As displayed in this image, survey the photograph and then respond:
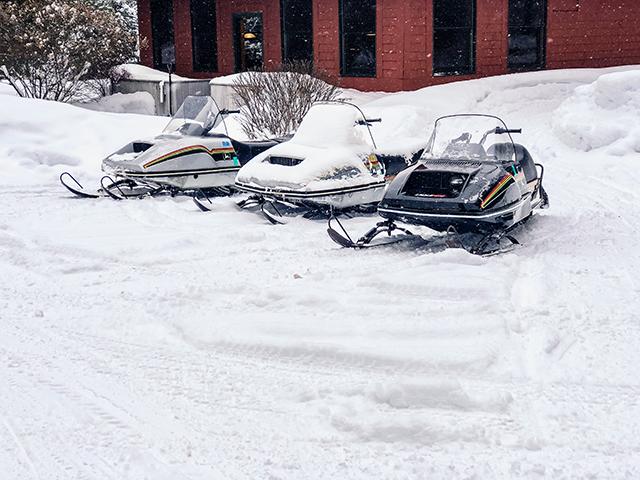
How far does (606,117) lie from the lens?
517 inches

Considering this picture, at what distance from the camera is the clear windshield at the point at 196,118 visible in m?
10.8

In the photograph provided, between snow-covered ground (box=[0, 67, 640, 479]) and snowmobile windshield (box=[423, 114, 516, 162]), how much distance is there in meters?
0.84

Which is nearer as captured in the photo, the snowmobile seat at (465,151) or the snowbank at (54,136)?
the snowmobile seat at (465,151)

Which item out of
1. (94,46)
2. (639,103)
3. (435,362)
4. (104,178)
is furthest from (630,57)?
(435,362)

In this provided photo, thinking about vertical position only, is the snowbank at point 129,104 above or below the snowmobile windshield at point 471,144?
below

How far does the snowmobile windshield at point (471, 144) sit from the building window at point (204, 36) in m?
14.5

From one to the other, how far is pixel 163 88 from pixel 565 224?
13.5 meters

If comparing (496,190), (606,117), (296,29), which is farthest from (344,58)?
(496,190)

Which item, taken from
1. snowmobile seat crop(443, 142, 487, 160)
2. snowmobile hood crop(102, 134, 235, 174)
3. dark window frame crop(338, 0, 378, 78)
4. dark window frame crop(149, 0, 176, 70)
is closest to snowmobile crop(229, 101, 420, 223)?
snowmobile hood crop(102, 134, 235, 174)

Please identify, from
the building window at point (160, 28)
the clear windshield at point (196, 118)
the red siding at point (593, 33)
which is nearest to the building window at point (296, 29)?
the building window at point (160, 28)

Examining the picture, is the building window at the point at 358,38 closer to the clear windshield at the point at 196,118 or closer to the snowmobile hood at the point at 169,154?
the clear windshield at the point at 196,118

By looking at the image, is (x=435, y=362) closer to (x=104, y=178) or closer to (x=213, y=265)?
(x=213, y=265)

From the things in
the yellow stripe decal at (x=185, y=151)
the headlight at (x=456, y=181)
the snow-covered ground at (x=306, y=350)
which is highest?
the headlight at (x=456, y=181)

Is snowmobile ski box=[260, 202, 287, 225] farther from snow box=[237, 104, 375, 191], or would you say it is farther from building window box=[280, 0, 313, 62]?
building window box=[280, 0, 313, 62]
